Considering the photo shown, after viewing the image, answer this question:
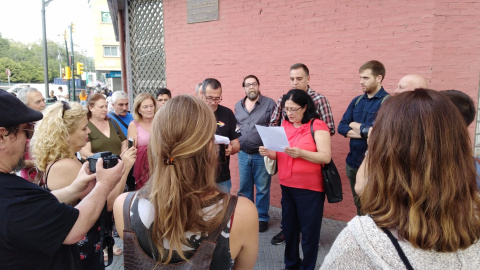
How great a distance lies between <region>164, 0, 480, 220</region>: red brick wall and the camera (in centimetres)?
384

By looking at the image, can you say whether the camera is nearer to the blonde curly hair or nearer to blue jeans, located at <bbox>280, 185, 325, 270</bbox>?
the blonde curly hair

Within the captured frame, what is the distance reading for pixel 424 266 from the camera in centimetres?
93

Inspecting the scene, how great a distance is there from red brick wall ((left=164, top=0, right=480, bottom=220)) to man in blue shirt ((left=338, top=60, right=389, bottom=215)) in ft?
2.07

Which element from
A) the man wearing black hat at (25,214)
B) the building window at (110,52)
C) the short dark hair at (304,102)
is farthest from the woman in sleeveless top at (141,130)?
the building window at (110,52)

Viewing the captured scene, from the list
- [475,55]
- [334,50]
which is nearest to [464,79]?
[475,55]

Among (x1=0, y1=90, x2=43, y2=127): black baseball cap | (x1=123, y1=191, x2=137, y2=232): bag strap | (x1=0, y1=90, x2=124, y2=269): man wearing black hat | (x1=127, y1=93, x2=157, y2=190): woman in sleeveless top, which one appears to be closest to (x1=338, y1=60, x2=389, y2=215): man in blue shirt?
(x1=127, y1=93, x2=157, y2=190): woman in sleeveless top

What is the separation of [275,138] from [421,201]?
2.03 m

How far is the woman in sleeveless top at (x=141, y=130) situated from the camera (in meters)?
3.85

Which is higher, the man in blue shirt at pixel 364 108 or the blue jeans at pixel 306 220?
the man in blue shirt at pixel 364 108

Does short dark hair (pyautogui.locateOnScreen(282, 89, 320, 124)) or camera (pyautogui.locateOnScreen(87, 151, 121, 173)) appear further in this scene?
short dark hair (pyautogui.locateOnScreen(282, 89, 320, 124))

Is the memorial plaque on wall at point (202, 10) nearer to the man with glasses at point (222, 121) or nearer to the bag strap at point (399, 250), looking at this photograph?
the man with glasses at point (222, 121)

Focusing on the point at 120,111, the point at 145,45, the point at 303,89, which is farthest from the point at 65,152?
the point at 145,45

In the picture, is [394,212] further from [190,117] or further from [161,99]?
[161,99]

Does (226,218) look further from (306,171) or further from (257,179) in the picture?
(257,179)
